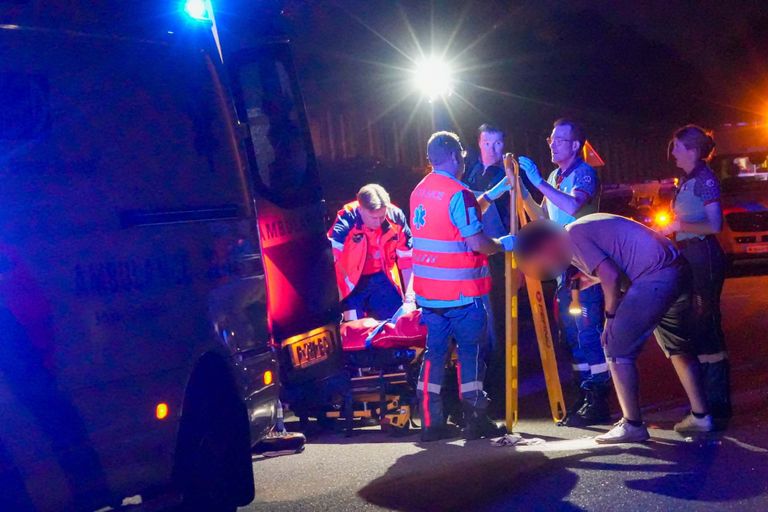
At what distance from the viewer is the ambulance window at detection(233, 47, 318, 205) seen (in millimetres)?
6570

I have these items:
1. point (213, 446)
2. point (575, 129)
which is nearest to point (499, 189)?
point (575, 129)

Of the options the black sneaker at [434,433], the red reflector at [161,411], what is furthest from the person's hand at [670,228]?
the red reflector at [161,411]

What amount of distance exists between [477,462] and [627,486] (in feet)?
3.43

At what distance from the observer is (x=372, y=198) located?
829cm

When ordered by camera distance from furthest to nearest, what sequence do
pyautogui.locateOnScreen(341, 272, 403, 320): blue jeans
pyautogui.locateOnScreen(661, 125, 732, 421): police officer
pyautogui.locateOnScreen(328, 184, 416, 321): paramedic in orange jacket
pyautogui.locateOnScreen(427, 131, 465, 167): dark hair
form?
pyautogui.locateOnScreen(341, 272, 403, 320): blue jeans, pyautogui.locateOnScreen(328, 184, 416, 321): paramedic in orange jacket, pyautogui.locateOnScreen(427, 131, 465, 167): dark hair, pyautogui.locateOnScreen(661, 125, 732, 421): police officer

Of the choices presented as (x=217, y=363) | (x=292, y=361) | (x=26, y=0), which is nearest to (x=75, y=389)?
(x=217, y=363)

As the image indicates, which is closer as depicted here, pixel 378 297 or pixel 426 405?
pixel 426 405

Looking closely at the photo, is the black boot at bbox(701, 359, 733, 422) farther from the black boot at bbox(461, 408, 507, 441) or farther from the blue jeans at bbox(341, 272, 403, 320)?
the blue jeans at bbox(341, 272, 403, 320)

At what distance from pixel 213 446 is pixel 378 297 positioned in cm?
348

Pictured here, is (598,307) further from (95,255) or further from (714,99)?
(714,99)

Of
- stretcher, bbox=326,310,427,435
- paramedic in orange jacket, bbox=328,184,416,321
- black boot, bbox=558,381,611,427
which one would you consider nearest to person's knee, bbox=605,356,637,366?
black boot, bbox=558,381,611,427

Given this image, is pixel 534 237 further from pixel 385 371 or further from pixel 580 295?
pixel 385 371

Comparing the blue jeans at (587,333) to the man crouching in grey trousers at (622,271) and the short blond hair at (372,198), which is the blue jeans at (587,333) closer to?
the man crouching in grey trousers at (622,271)

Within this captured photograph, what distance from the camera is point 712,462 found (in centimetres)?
607
